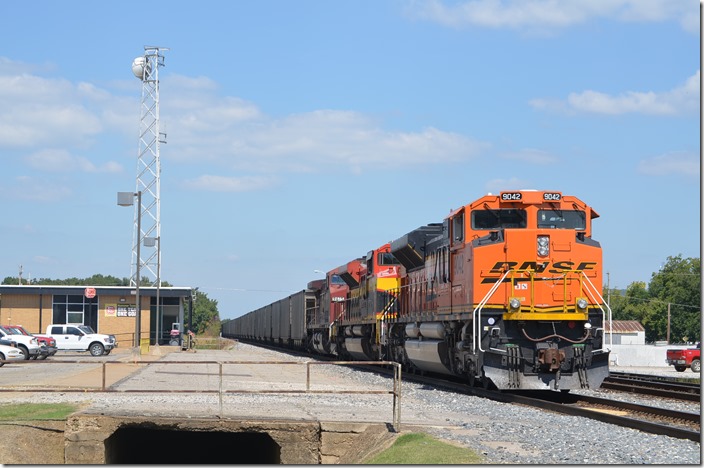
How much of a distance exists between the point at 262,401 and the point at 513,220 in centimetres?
668

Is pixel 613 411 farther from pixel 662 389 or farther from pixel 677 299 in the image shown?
pixel 677 299

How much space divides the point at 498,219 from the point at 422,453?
9.49 metres

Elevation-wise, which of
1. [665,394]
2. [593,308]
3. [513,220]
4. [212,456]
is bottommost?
[212,456]

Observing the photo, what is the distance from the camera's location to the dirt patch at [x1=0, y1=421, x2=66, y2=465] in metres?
13.7

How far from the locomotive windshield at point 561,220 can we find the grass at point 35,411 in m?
10.3

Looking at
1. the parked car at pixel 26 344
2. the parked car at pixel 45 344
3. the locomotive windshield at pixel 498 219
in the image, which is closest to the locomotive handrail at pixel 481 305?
the locomotive windshield at pixel 498 219

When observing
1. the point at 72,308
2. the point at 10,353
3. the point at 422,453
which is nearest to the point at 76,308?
the point at 72,308

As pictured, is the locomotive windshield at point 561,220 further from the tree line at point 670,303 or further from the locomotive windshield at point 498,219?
the tree line at point 670,303

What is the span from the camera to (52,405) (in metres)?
16.5

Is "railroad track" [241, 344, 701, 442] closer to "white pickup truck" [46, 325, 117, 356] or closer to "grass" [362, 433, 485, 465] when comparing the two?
"grass" [362, 433, 485, 465]

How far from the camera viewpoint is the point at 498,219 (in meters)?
20.3

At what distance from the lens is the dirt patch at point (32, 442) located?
13.7 metres

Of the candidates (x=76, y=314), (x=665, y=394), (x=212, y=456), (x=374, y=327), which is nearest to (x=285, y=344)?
(x=76, y=314)

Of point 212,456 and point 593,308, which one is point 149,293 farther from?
point 593,308
